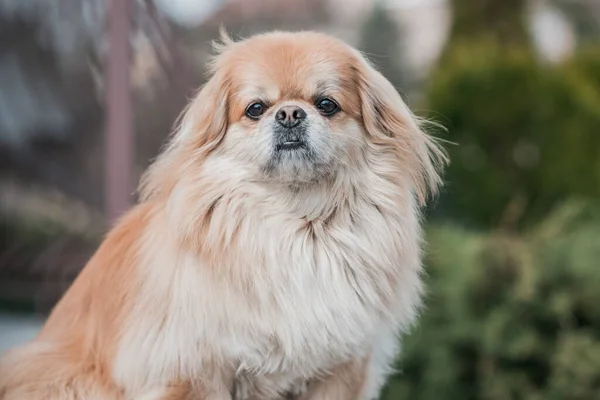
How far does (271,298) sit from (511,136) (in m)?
4.36

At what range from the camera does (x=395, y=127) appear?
300 cm

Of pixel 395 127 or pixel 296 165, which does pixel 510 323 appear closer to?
pixel 395 127

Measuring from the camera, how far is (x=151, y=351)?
9.25ft

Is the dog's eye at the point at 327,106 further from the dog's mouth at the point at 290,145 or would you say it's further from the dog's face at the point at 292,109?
the dog's mouth at the point at 290,145

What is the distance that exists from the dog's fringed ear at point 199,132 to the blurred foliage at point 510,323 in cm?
263

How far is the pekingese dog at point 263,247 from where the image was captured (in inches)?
109

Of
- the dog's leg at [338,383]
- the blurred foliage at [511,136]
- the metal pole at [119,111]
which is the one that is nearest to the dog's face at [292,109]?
the dog's leg at [338,383]

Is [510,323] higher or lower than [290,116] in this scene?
lower

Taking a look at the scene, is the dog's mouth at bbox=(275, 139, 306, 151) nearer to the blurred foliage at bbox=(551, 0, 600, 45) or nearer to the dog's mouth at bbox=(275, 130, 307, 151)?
the dog's mouth at bbox=(275, 130, 307, 151)

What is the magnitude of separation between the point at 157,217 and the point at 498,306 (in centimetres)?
281

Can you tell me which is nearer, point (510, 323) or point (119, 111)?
point (119, 111)

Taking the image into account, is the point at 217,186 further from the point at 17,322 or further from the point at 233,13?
the point at 233,13

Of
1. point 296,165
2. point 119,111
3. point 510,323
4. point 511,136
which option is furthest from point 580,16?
point 296,165

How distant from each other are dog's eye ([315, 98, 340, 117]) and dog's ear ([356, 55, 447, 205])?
0.43 feet
